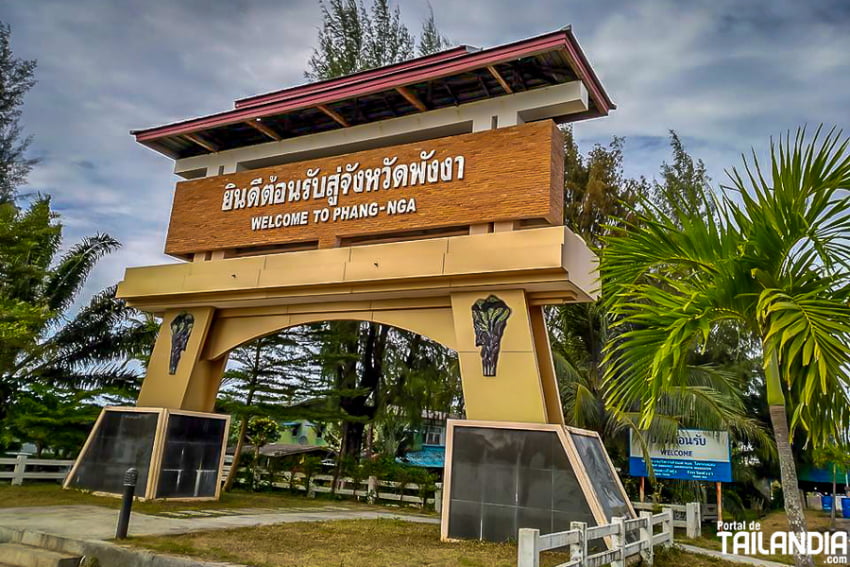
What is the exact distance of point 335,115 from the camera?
12.7 m

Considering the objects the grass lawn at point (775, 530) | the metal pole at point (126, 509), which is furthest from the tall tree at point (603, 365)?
the metal pole at point (126, 509)

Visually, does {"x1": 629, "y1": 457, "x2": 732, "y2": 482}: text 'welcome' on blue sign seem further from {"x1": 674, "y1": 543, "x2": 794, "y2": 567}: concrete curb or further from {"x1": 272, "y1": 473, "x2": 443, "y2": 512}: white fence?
{"x1": 674, "y1": 543, "x2": 794, "y2": 567}: concrete curb

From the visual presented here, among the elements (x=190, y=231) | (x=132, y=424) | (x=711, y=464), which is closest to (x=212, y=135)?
(x=190, y=231)

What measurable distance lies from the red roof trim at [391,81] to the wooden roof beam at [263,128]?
0.88 feet

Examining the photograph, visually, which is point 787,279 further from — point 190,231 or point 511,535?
point 190,231

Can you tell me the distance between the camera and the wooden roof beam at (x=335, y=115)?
12443 mm

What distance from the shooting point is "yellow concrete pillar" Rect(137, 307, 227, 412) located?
13180 millimetres

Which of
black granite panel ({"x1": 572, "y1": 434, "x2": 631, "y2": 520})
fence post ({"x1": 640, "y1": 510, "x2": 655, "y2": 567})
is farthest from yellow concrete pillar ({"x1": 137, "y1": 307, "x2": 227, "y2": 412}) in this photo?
fence post ({"x1": 640, "y1": 510, "x2": 655, "y2": 567})

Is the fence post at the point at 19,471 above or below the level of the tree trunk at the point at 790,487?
below

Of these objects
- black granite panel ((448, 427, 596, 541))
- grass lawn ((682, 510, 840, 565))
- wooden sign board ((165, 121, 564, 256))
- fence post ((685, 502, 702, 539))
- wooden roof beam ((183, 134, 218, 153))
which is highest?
wooden roof beam ((183, 134, 218, 153))

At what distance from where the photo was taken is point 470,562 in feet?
24.4

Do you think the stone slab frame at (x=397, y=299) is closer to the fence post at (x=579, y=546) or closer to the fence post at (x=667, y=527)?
the fence post at (x=667, y=527)

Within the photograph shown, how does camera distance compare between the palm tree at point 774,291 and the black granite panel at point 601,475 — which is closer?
the palm tree at point 774,291

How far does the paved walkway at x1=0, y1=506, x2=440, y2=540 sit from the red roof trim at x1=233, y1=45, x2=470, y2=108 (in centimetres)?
799
